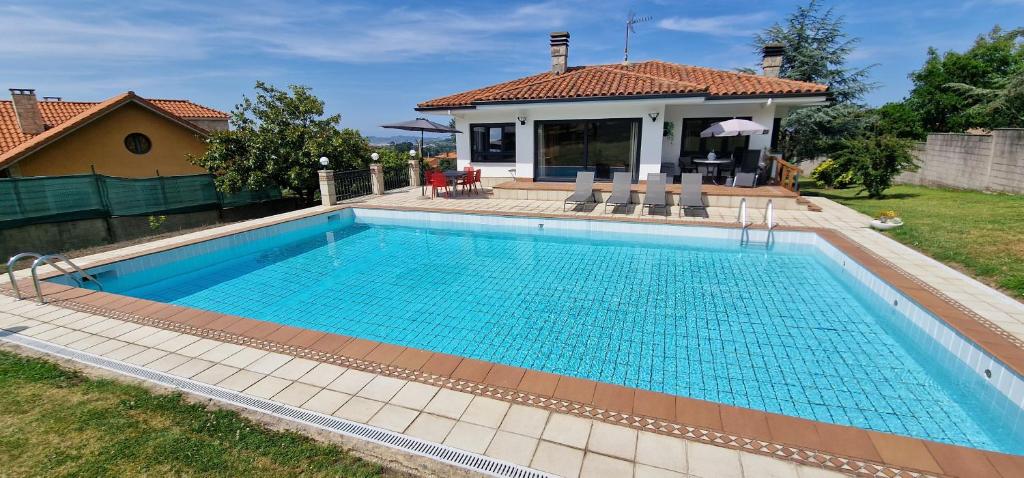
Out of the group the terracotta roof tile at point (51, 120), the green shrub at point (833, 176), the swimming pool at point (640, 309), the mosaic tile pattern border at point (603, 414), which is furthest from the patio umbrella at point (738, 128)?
the terracotta roof tile at point (51, 120)

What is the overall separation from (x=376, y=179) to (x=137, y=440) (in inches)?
536

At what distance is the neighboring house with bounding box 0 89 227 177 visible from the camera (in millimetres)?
14562

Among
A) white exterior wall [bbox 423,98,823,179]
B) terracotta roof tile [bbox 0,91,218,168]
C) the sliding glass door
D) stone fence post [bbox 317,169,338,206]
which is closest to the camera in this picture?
white exterior wall [bbox 423,98,823,179]

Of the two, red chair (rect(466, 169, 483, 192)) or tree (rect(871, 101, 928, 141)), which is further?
tree (rect(871, 101, 928, 141))

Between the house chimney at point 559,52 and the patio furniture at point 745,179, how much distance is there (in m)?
8.13

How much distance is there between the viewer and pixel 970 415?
365 cm

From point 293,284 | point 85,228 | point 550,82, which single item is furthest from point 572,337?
point 85,228

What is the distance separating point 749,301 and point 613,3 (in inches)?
532

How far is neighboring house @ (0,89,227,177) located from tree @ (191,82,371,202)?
12.4 feet

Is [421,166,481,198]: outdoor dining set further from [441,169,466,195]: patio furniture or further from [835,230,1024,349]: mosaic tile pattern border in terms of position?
[835,230,1024,349]: mosaic tile pattern border

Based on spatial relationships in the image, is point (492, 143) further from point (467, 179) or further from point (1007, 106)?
point (1007, 106)

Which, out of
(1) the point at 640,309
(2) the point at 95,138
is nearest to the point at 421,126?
(1) the point at 640,309

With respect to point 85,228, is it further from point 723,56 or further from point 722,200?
point 723,56

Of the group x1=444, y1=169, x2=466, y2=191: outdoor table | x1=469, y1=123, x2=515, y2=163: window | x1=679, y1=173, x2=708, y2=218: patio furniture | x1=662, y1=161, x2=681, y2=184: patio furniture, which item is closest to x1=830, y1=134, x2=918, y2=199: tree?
x1=662, y1=161, x2=681, y2=184: patio furniture
